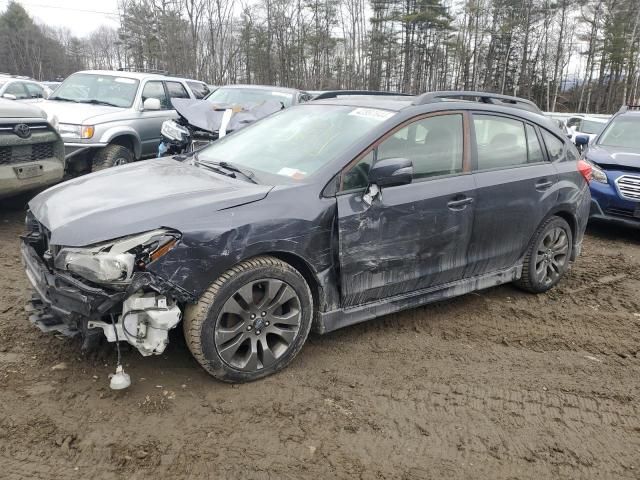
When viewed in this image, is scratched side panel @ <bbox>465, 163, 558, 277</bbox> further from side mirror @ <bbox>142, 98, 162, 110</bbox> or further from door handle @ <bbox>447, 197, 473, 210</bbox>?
side mirror @ <bbox>142, 98, 162, 110</bbox>

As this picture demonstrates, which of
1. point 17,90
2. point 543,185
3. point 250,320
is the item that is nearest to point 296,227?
point 250,320

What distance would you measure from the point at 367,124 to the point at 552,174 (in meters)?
2.01

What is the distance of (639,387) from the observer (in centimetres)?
342

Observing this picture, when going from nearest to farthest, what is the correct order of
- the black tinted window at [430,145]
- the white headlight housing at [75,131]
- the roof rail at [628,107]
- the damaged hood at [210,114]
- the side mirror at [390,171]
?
1. the side mirror at [390,171]
2. the black tinted window at [430,145]
3. the white headlight housing at [75,131]
4. the damaged hood at [210,114]
5. the roof rail at [628,107]

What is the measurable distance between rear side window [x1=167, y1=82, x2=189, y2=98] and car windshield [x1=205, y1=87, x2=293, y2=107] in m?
0.55

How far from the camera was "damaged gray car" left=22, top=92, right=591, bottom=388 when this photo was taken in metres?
2.79

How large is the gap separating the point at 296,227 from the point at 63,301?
4.46ft

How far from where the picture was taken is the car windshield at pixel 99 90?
859cm

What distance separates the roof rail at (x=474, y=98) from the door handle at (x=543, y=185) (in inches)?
28.3

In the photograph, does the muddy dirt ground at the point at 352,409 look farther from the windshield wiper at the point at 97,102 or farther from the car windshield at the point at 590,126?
the car windshield at the point at 590,126

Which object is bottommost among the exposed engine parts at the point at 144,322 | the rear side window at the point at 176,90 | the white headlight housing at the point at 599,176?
the exposed engine parts at the point at 144,322

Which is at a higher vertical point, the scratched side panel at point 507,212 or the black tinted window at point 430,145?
the black tinted window at point 430,145

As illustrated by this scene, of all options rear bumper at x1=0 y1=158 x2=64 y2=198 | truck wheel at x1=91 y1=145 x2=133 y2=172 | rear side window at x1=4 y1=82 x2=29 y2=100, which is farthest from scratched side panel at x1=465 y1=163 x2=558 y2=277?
rear side window at x1=4 y1=82 x2=29 y2=100

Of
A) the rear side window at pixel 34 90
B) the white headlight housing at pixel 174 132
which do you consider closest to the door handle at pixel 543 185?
the white headlight housing at pixel 174 132
